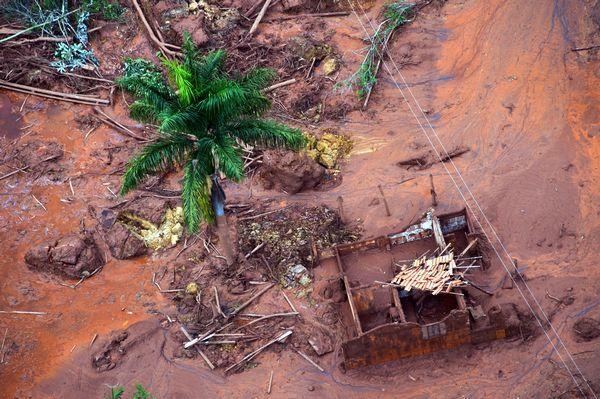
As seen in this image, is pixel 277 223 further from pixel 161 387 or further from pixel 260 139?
pixel 161 387

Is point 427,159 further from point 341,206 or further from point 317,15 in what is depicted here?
point 317,15

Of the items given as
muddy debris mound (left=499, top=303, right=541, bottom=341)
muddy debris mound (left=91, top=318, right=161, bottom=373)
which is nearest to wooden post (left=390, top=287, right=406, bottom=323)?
muddy debris mound (left=499, top=303, right=541, bottom=341)

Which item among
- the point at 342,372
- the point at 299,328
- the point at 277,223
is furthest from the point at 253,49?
the point at 342,372

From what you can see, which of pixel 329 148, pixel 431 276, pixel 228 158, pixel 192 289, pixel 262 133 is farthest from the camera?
pixel 329 148

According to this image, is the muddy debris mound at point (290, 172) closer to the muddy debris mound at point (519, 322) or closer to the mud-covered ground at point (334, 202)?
the mud-covered ground at point (334, 202)

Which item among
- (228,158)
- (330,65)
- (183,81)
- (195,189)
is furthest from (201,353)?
(330,65)
